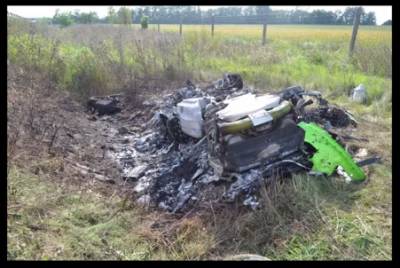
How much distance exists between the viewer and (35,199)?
347cm

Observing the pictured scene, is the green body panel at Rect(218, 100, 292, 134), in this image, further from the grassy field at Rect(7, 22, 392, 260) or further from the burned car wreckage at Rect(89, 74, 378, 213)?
the grassy field at Rect(7, 22, 392, 260)

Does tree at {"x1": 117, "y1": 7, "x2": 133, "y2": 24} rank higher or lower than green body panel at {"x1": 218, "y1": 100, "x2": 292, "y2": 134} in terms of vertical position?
higher

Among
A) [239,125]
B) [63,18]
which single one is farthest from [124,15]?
[63,18]

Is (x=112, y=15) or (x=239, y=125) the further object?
(x=112, y=15)

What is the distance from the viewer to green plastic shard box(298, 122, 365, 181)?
4129 millimetres

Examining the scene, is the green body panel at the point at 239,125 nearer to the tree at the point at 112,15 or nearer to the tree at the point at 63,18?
the tree at the point at 112,15

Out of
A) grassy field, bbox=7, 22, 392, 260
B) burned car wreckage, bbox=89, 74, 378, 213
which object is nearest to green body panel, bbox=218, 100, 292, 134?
burned car wreckage, bbox=89, 74, 378, 213

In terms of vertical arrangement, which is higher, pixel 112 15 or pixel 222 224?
pixel 112 15

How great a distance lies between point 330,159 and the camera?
164 inches

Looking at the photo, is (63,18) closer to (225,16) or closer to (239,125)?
(225,16)

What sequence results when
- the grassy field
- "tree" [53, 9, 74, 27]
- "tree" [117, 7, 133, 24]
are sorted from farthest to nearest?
"tree" [53, 9, 74, 27] → "tree" [117, 7, 133, 24] → the grassy field

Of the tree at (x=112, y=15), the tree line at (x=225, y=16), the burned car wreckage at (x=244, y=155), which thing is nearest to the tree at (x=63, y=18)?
the tree line at (x=225, y=16)

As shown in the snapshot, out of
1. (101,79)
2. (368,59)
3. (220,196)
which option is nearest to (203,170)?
(220,196)

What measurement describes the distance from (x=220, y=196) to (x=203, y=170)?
0.65 metres
